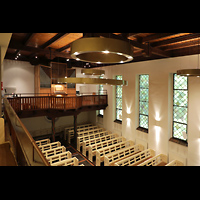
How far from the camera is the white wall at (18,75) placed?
1055 cm

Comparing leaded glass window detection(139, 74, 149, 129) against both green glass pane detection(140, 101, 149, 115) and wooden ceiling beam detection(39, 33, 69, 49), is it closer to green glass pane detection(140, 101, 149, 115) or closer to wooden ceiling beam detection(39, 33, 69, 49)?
green glass pane detection(140, 101, 149, 115)

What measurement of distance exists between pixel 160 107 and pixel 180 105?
1032mm

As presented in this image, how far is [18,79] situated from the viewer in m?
11.0

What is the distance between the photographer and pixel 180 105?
7.98 metres

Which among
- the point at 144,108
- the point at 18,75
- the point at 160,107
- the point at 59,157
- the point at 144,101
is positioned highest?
the point at 18,75

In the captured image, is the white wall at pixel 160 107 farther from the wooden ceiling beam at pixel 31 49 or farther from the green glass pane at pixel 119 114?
the wooden ceiling beam at pixel 31 49

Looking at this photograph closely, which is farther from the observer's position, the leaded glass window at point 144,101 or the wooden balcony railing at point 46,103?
the leaded glass window at point 144,101

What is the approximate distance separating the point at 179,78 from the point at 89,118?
30.1 feet

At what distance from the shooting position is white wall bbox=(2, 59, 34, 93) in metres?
10.5

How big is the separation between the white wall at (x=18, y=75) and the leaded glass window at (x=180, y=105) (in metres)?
9.97

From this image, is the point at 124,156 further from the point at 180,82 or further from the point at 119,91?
the point at 119,91

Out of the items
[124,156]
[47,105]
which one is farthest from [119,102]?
[47,105]

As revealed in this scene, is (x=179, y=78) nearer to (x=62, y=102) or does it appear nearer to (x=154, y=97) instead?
(x=154, y=97)

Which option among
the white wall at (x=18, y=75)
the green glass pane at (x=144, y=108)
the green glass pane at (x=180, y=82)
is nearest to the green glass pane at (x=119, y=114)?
the green glass pane at (x=144, y=108)
